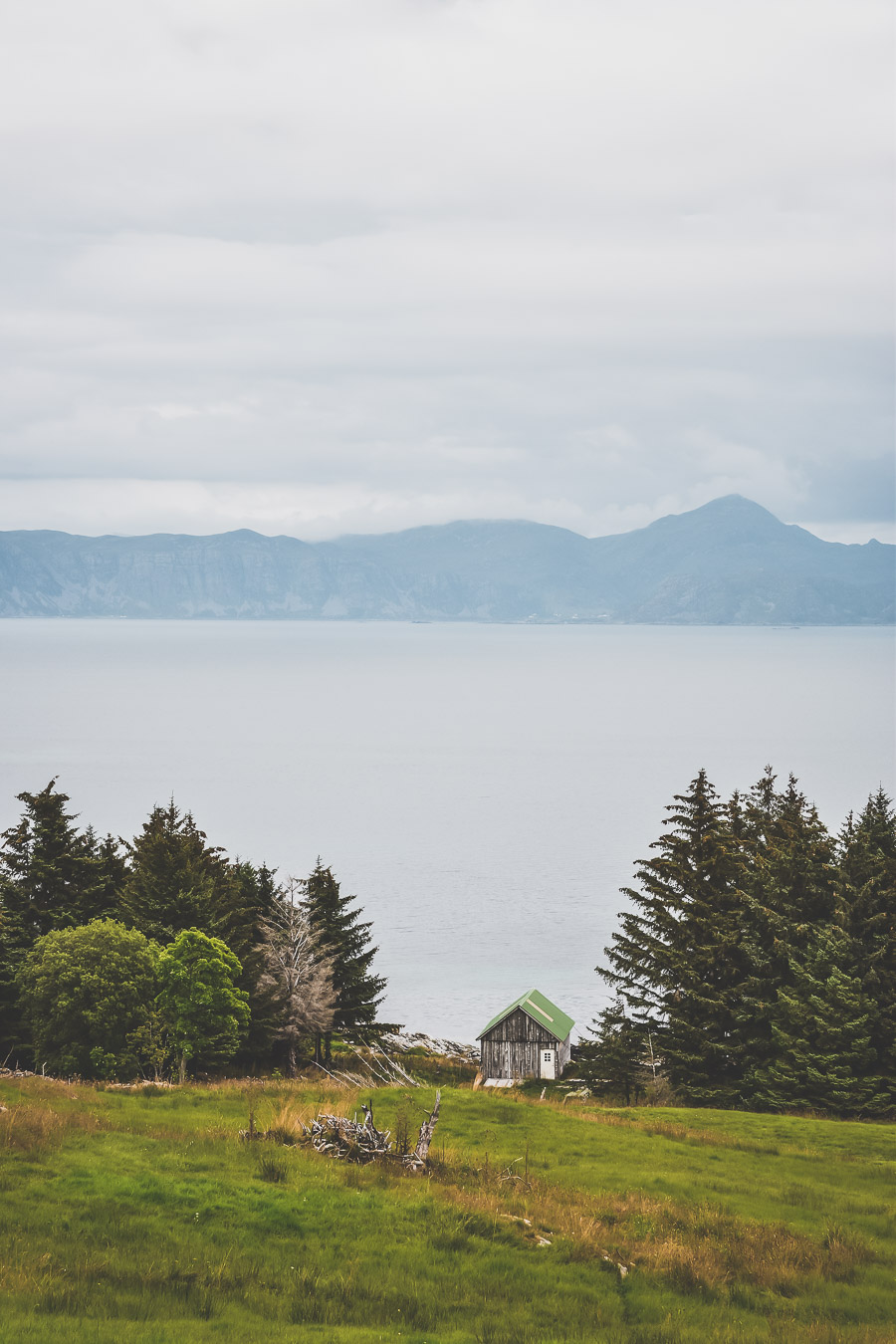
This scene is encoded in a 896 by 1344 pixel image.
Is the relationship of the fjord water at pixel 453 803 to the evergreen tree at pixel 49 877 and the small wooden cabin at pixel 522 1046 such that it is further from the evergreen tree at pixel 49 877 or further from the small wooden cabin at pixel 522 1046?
the evergreen tree at pixel 49 877

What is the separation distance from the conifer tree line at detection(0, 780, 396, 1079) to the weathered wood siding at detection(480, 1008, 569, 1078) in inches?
198

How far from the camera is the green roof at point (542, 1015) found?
161 feet

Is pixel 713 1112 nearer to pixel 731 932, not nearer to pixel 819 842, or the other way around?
pixel 731 932

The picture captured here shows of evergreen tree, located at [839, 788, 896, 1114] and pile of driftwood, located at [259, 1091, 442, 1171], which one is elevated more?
evergreen tree, located at [839, 788, 896, 1114]

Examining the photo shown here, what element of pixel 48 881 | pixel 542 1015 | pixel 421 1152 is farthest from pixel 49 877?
pixel 421 1152

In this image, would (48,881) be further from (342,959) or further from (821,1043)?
(821,1043)

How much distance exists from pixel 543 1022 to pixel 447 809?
74907 mm

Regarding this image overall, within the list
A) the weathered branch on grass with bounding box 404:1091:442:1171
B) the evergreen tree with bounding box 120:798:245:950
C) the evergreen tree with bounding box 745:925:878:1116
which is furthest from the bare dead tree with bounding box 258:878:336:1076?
the weathered branch on grass with bounding box 404:1091:442:1171

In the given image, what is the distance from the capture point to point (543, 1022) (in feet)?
161

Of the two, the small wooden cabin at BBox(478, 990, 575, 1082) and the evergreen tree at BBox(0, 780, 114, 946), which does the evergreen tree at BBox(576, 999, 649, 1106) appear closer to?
the small wooden cabin at BBox(478, 990, 575, 1082)

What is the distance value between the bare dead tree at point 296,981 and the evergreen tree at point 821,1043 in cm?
1566

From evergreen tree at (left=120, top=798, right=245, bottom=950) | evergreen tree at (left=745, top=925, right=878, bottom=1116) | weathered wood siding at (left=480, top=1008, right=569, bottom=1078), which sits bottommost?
weathered wood siding at (left=480, top=1008, right=569, bottom=1078)

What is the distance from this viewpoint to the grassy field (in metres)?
12.8

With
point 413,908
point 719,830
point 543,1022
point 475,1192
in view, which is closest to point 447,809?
point 413,908
